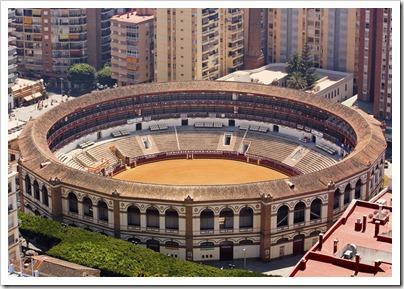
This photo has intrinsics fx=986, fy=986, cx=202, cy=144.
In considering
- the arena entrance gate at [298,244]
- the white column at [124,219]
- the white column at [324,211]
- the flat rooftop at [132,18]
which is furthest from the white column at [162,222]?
the flat rooftop at [132,18]

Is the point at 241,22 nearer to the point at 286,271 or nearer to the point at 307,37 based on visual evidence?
the point at 307,37

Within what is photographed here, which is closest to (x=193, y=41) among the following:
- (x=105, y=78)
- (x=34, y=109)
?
(x=105, y=78)

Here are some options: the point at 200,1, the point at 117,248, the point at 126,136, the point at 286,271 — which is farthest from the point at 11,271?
the point at 126,136

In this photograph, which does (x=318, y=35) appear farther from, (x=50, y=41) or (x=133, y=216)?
(x=133, y=216)

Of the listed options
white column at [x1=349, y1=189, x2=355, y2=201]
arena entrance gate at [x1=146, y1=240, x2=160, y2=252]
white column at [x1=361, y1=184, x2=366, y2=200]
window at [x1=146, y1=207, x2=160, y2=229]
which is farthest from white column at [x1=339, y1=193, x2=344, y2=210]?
arena entrance gate at [x1=146, y1=240, x2=160, y2=252]

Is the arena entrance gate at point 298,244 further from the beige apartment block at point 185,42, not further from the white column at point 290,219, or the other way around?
the beige apartment block at point 185,42
